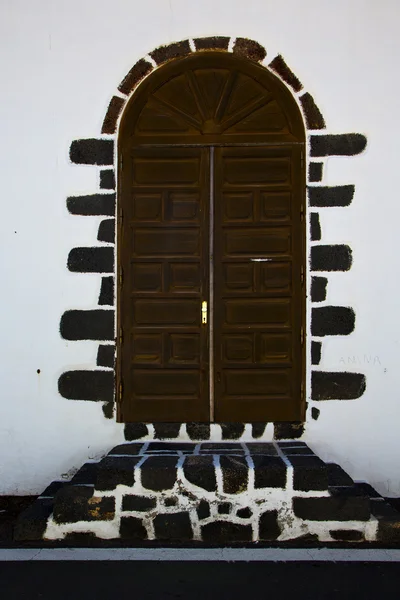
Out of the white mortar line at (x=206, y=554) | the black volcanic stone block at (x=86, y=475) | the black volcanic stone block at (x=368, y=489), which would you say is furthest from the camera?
the black volcanic stone block at (x=368, y=489)

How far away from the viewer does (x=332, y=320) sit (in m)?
3.73

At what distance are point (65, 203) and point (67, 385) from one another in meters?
1.22

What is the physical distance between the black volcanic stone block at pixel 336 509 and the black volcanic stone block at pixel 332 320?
1.07 metres

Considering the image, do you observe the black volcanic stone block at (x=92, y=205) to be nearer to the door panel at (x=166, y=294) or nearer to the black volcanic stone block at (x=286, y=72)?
the door panel at (x=166, y=294)

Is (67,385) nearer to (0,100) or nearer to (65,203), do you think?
(65,203)

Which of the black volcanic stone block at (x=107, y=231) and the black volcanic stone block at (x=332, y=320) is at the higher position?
the black volcanic stone block at (x=107, y=231)

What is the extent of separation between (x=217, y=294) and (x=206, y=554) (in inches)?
62.7

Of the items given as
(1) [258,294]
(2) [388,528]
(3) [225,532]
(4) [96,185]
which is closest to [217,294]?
(1) [258,294]

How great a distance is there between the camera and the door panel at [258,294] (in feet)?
12.3

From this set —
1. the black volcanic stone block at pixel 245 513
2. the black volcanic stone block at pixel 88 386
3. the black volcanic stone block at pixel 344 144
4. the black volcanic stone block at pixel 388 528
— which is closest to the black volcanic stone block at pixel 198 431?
the black volcanic stone block at pixel 88 386

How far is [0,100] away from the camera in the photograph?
3789 millimetres

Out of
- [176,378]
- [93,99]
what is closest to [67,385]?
[176,378]

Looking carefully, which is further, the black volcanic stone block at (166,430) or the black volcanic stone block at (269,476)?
the black volcanic stone block at (166,430)

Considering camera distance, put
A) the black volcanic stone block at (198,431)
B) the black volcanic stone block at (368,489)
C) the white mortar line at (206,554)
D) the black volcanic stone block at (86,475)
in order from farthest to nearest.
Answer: the black volcanic stone block at (198,431) → the black volcanic stone block at (368,489) → the black volcanic stone block at (86,475) → the white mortar line at (206,554)
